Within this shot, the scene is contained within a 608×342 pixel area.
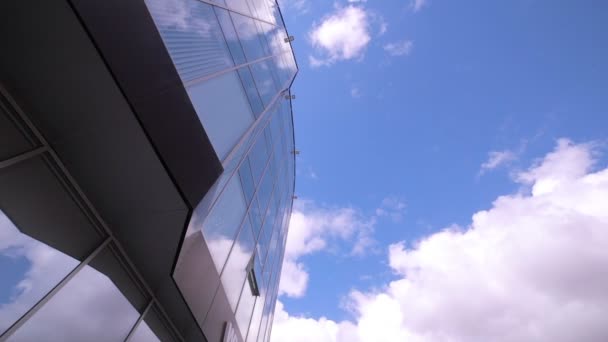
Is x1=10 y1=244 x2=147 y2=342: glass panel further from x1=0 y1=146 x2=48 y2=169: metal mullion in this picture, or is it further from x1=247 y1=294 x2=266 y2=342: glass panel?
x1=247 y1=294 x2=266 y2=342: glass panel

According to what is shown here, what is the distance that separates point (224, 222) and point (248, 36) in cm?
627

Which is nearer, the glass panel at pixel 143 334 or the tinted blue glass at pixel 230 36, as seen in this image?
the glass panel at pixel 143 334

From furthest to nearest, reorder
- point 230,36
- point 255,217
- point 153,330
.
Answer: point 255,217
point 230,36
point 153,330

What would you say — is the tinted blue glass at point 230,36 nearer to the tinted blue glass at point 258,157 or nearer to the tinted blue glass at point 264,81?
the tinted blue glass at point 264,81

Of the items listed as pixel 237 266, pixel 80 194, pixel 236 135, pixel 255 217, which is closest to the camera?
pixel 80 194

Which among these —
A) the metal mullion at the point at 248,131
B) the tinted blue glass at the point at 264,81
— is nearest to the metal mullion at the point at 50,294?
the metal mullion at the point at 248,131

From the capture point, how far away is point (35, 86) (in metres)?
4.14

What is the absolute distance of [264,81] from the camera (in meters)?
12.0

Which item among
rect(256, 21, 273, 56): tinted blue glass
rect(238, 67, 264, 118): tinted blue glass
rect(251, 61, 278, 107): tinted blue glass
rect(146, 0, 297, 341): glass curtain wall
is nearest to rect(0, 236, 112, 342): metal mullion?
rect(146, 0, 297, 341): glass curtain wall

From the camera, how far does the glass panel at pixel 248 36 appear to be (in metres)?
9.64

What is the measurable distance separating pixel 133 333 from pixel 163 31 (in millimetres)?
5353

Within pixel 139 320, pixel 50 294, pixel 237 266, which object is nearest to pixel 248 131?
pixel 237 266

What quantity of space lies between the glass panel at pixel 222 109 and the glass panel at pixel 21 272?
2865 millimetres

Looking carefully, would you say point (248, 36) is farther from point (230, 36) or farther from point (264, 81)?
point (230, 36)
